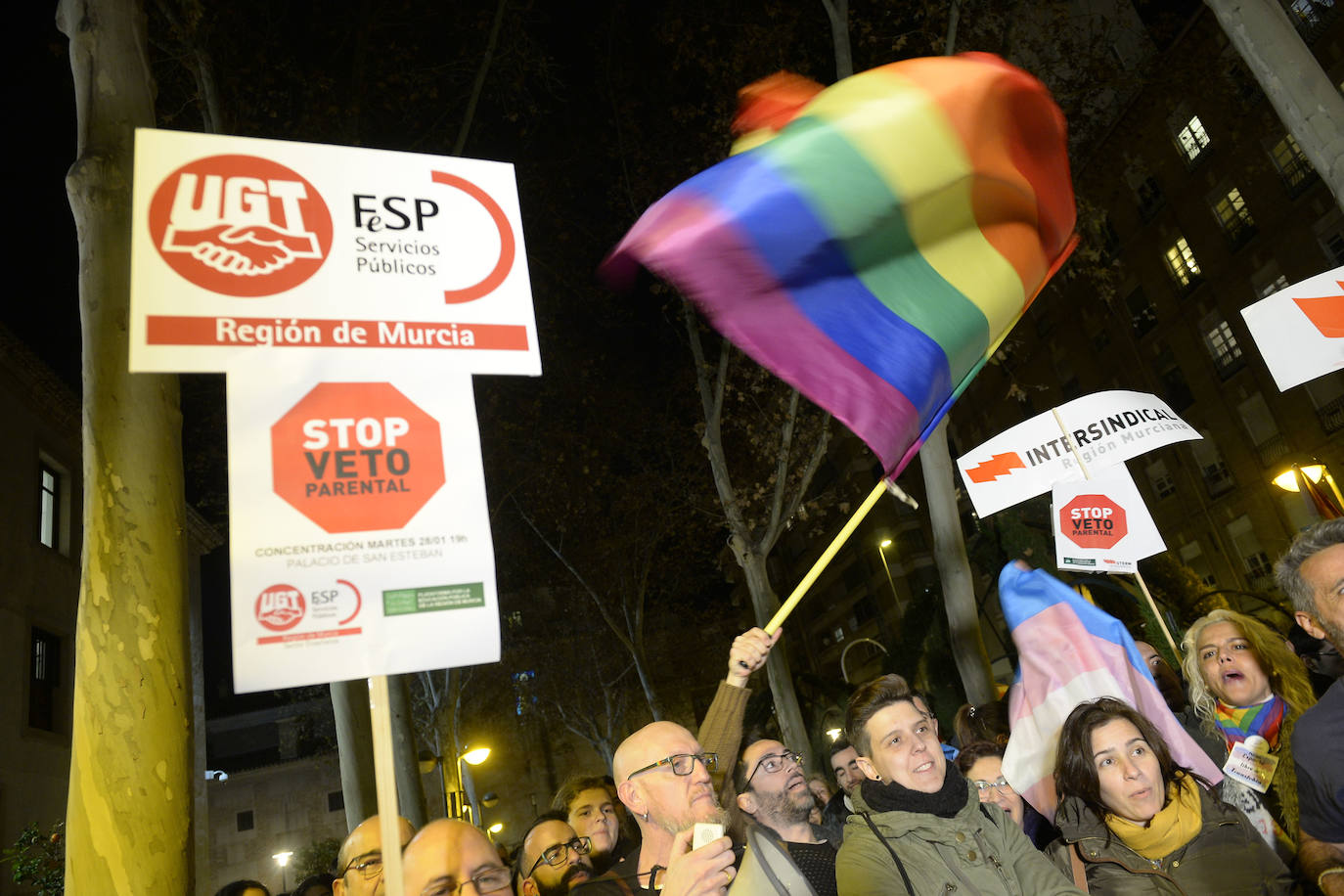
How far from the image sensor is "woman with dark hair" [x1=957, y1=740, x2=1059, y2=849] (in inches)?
177

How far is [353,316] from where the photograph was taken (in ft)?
8.43

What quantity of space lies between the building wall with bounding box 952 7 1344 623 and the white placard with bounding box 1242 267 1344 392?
56.6 ft

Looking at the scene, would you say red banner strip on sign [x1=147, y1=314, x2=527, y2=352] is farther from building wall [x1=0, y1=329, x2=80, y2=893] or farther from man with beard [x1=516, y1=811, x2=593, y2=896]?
building wall [x1=0, y1=329, x2=80, y2=893]

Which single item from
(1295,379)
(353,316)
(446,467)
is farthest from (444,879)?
(1295,379)

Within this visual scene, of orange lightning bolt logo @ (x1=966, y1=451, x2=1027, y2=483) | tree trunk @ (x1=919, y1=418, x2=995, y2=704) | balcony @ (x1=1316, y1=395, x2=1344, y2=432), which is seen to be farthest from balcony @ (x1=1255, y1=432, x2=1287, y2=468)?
orange lightning bolt logo @ (x1=966, y1=451, x2=1027, y2=483)

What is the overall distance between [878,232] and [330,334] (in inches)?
92.3

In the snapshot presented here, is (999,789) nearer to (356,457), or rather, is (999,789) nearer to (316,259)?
(356,457)

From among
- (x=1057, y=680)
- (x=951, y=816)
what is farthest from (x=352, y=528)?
(x=1057, y=680)

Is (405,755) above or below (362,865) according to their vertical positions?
above

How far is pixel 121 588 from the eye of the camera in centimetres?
344

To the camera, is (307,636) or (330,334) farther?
(330,334)

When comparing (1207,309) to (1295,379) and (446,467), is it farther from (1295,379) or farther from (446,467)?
(446,467)

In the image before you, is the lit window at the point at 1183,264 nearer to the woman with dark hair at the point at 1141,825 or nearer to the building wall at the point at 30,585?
the woman with dark hair at the point at 1141,825

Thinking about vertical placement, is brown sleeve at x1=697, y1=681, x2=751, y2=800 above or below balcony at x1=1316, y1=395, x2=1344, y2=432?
below
